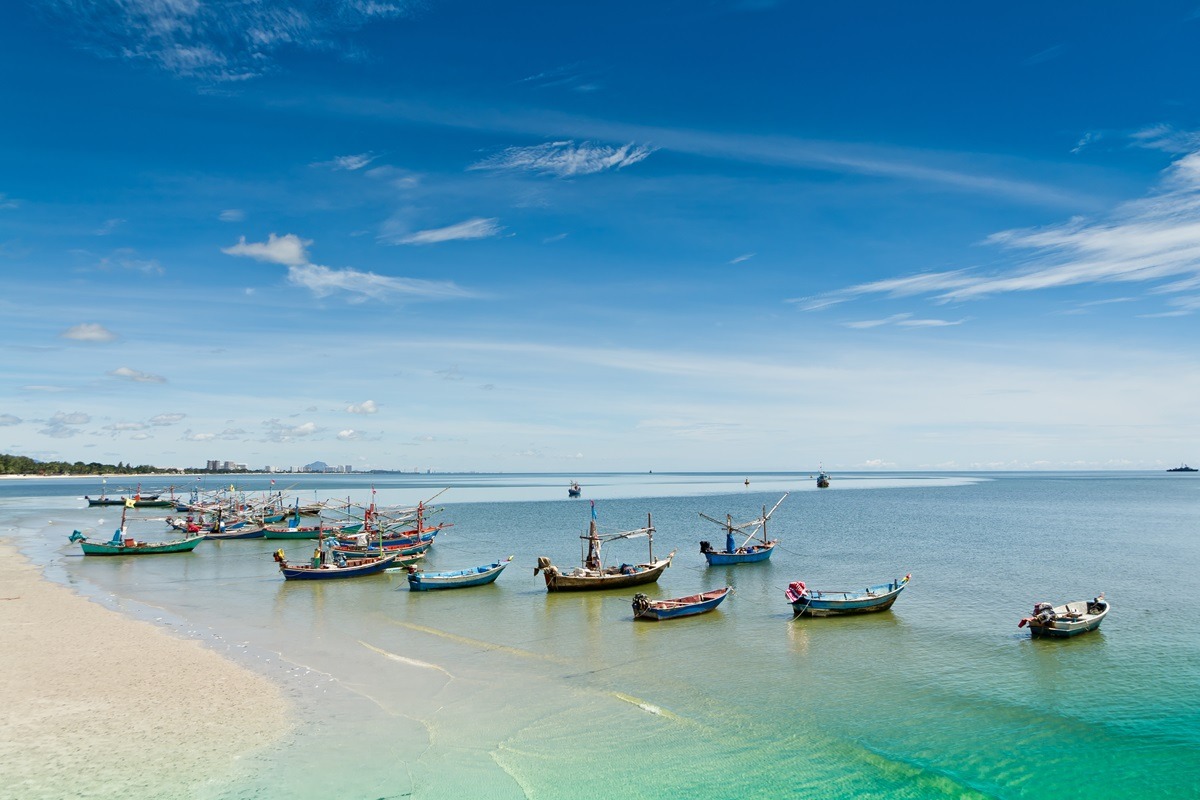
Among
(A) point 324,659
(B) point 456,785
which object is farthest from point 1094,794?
(A) point 324,659

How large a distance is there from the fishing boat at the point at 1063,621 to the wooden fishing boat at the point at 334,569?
1270 inches

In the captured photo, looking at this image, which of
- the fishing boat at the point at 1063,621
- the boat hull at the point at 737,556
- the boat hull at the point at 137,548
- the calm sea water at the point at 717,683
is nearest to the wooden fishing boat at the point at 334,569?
the calm sea water at the point at 717,683

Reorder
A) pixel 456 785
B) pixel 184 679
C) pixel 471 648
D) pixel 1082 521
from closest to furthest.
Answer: pixel 456 785 → pixel 184 679 → pixel 471 648 → pixel 1082 521

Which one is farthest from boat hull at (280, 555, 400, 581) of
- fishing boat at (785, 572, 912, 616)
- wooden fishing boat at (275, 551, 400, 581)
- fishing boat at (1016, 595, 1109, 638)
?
fishing boat at (1016, 595, 1109, 638)

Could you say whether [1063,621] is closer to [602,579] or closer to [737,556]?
[602,579]

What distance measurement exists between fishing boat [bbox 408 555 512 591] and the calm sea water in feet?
2.01

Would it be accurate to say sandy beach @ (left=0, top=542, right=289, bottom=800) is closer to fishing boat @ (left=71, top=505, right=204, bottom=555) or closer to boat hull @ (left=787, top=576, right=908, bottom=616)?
boat hull @ (left=787, top=576, right=908, bottom=616)

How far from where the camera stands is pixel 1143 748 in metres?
17.6

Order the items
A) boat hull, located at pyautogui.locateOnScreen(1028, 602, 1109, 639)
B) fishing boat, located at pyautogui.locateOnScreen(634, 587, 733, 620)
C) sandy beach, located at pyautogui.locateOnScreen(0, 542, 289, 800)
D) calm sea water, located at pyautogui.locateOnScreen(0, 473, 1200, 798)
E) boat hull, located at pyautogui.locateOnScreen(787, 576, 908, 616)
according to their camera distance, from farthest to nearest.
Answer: boat hull, located at pyautogui.locateOnScreen(787, 576, 908, 616)
fishing boat, located at pyautogui.locateOnScreen(634, 587, 733, 620)
boat hull, located at pyautogui.locateOnScreen(1028, 602, 1109, 639)
calm sea water, located at pyautogui.locateOnScreen(0, 473, 1200, 798)
sandy beach, located at pyautogui.locateOnScreen(0, 542, 289, 800)

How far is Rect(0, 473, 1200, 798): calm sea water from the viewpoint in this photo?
16000mm

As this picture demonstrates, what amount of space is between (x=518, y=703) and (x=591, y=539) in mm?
18687

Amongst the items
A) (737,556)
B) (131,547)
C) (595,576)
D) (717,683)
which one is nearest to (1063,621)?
(717,683)

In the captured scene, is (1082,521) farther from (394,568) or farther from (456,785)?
(456,785)

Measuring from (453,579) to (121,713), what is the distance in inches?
780
